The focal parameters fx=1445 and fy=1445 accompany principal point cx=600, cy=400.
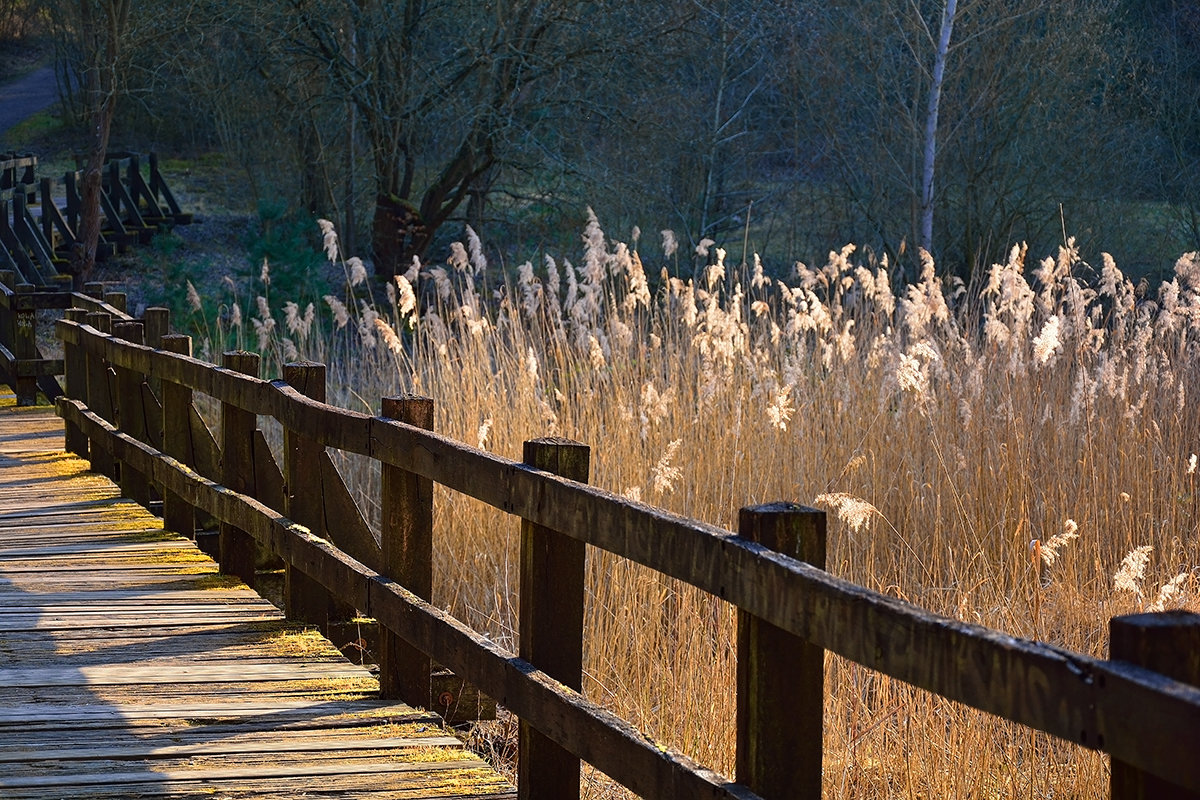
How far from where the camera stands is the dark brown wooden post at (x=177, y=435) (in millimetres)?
6074

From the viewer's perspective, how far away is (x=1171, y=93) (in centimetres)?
1917

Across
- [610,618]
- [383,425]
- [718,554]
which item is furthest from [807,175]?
[718,554]

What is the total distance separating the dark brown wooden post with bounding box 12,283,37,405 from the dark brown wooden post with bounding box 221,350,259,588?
5132 mm

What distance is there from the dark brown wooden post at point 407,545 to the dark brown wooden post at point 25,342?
677cm

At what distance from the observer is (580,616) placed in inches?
121

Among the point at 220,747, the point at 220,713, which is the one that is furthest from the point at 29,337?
the point at 220,747

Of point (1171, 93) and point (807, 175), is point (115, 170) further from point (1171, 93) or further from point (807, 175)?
point (1171, 93)

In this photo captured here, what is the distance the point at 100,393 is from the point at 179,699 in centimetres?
408

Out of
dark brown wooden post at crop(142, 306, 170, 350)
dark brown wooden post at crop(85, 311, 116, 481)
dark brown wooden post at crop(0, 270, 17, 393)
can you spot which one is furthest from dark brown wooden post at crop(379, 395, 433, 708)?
dark brown wooden post at crop(0, 270, 17, 393)

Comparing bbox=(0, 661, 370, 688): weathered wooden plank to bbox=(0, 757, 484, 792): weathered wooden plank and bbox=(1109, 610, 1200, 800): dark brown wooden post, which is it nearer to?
bbox=(0, 757, 484, 792): weathered wooden plank

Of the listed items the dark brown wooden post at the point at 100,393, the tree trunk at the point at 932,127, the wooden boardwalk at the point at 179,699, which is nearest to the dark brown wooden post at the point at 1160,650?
the wooden boardwalk at the point at 179,699

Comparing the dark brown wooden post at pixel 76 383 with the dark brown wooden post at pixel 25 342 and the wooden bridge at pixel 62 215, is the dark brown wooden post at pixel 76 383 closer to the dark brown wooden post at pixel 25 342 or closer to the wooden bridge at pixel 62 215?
the dark brown wooden post at pixel 25 342

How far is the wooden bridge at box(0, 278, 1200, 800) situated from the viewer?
1.67m

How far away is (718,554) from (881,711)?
86.6 inches
